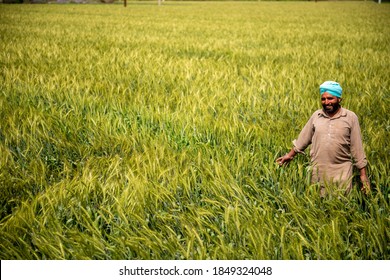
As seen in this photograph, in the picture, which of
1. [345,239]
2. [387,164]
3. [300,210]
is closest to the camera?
[345,239]

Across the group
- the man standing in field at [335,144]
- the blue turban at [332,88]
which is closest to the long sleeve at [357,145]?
the man standing in field at [335,144]

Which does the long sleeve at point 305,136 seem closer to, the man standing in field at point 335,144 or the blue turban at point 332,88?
the man standing in field at point 335,144

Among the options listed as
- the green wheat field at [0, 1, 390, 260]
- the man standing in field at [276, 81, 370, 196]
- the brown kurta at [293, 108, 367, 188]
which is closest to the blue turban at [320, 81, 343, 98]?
the man standing in field at [276, 81, 370, 196]

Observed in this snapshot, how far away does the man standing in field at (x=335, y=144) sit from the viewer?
1.70 metres

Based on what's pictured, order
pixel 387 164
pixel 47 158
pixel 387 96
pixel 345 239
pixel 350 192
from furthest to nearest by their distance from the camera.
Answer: pixel 387 96 < pixel 47 158 < pixel 387 164 < pixel 350 192 < pixel 345 239

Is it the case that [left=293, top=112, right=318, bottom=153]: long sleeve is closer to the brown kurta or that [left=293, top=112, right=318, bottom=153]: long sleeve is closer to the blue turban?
the brown kurta

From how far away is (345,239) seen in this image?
1.55 metres

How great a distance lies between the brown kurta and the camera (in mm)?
1708

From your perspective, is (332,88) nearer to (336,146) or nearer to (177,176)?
(336,146)

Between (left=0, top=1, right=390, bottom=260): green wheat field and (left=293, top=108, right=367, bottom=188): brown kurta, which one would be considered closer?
(left=0, top=1, right=390, bottom=260): green wheat field

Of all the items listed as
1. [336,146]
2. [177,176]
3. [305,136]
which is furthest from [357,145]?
[177,176]
